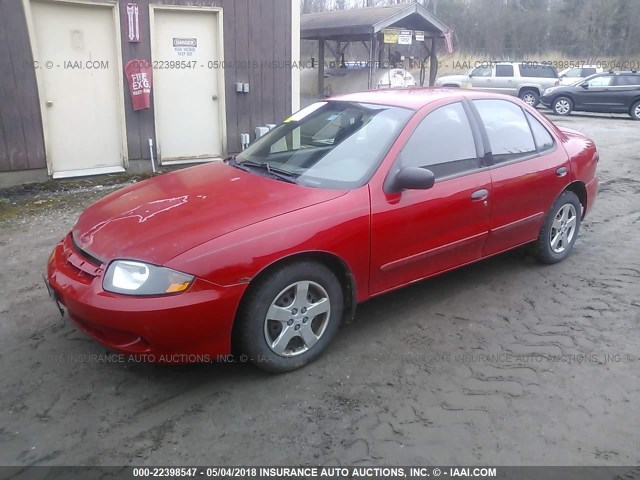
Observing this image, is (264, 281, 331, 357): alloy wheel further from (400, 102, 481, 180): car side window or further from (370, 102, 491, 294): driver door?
(400, 102, 481, 180): car side window

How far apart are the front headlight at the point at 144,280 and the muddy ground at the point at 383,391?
658mm

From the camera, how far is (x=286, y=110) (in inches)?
383

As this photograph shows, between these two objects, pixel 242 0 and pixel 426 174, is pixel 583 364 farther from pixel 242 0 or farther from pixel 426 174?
pixel 242 0

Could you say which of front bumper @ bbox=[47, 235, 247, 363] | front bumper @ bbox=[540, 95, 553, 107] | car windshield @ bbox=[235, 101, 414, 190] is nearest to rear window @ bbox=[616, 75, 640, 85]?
front bumper @ bbox=[540, 95, 553, 107]

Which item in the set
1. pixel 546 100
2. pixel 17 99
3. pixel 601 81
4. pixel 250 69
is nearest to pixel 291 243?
pixel 17 99

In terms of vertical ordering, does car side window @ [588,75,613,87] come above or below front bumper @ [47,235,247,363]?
above

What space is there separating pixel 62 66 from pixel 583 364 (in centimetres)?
724

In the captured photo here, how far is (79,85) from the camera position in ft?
25.2

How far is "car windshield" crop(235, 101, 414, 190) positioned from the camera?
3670 millimetres

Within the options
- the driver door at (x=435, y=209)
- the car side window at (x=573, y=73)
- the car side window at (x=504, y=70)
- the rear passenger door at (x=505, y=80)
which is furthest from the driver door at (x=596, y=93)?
the driver door at (x=435, y=209)

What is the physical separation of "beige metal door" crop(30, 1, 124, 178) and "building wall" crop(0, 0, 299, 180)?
0.16 meters

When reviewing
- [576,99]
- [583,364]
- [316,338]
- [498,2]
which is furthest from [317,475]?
[498,2]

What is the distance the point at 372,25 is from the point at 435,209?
13.6 meters

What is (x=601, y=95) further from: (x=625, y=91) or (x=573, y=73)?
(x=573, y=73)
